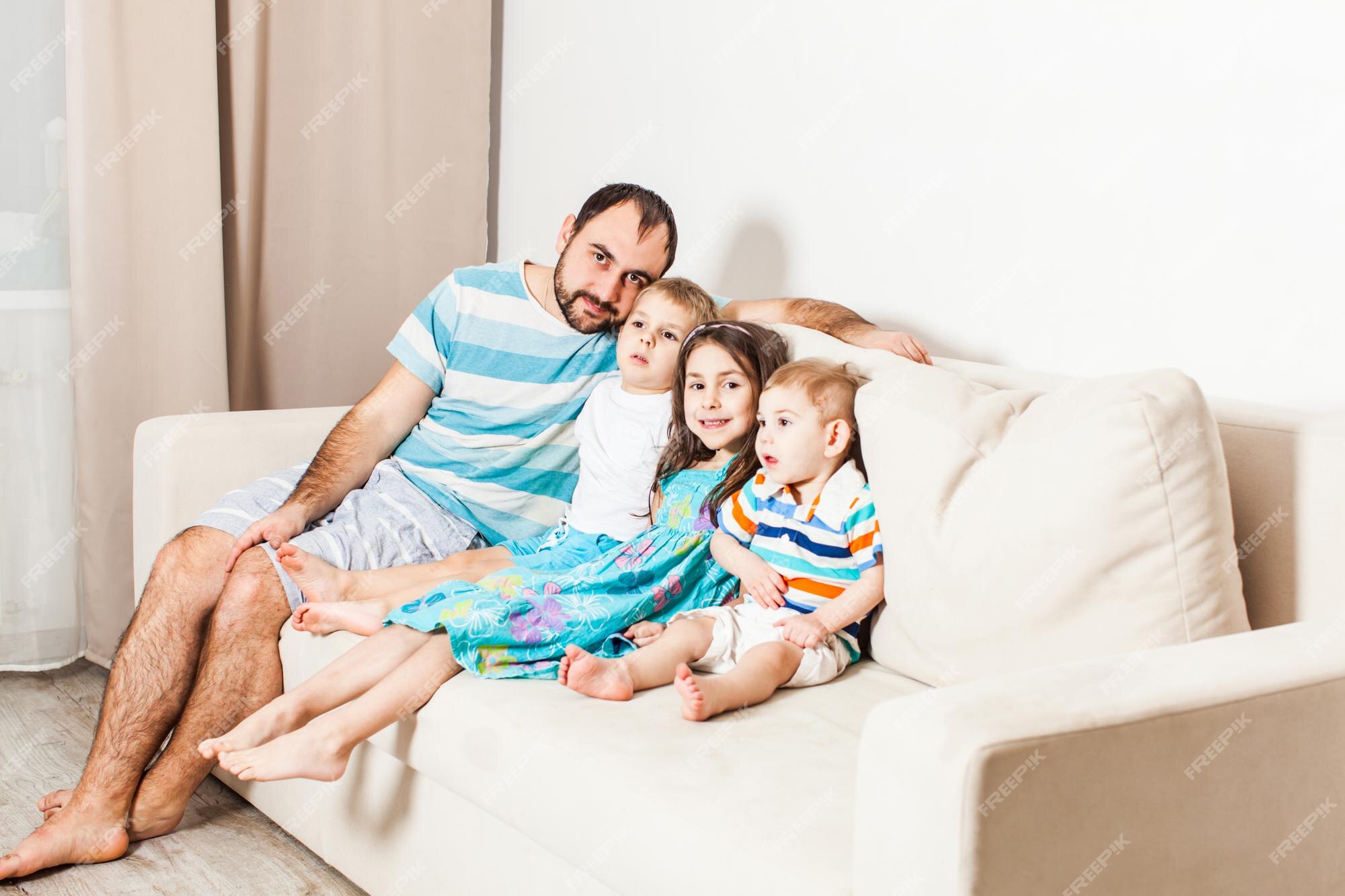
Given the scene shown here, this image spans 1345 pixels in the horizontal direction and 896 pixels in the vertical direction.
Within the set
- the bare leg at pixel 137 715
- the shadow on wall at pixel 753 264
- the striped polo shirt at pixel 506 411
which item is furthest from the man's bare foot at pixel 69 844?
the shadow on wall at pixel 753 264

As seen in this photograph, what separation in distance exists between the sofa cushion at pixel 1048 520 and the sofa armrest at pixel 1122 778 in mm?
126

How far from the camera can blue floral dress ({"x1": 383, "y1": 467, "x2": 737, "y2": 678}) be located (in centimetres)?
163

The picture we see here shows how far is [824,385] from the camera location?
1.72 meters

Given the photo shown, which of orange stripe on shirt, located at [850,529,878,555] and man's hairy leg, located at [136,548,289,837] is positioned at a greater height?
orange stripe on shirt, located at [850,529,878,555]

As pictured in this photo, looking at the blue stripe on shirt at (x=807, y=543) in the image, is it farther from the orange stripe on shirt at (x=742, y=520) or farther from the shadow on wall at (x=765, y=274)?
the shadow on wall at (x=765, y=274)

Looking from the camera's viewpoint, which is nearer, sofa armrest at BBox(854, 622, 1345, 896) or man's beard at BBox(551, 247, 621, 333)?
sofa armrest at BBox(854, 622, 1345, 896)

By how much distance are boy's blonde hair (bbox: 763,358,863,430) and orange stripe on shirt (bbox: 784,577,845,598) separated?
0.76 ft

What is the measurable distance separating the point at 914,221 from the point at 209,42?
5.39 ft

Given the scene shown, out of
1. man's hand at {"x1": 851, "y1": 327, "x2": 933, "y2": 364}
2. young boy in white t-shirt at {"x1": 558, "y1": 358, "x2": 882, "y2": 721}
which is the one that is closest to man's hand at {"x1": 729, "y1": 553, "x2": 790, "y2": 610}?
young boy in white t-shirt at {"x1": 558, "y1": 358, "x2": 882, "y2": 721}

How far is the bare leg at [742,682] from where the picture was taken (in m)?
1.46

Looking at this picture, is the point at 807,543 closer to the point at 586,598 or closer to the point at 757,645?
the point at 757,645

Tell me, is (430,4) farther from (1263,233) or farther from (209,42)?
(1263,233)

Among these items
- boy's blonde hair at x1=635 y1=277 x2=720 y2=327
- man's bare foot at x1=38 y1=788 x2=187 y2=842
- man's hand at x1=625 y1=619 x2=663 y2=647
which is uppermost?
boy's blonde hair at x1=635 y1=277 x2=720 y2=327

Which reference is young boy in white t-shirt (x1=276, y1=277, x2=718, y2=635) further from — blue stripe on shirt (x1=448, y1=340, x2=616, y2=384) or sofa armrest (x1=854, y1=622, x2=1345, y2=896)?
sofa armrest (x1=854, y1=622, x2=1345, y2=896)
